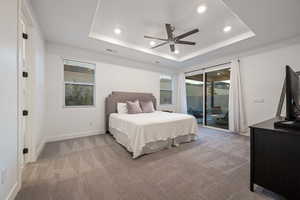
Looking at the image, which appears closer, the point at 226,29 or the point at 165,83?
the point at 226,29

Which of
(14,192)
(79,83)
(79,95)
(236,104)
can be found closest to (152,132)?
(14,192)

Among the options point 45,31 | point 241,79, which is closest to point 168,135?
point 241,79

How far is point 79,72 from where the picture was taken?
3.79 metres

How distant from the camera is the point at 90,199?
1371 millimetres

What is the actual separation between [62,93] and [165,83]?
13.3 feet

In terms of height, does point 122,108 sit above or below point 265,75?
below

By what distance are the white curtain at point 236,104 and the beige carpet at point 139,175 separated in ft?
4.02

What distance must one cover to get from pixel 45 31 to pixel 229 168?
459 centimetres

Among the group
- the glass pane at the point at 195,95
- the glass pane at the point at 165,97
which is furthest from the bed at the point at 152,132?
the glass pane at the point at 165,97

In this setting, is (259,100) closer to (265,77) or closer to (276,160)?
(265,77)

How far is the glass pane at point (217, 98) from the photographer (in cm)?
448

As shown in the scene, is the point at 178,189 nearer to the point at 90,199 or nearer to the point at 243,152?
the point at 90,199

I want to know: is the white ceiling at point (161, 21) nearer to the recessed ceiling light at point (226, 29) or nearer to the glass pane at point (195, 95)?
the recessed ceiling light at point (226, 29)

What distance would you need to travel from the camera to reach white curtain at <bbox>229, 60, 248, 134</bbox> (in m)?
3.85
